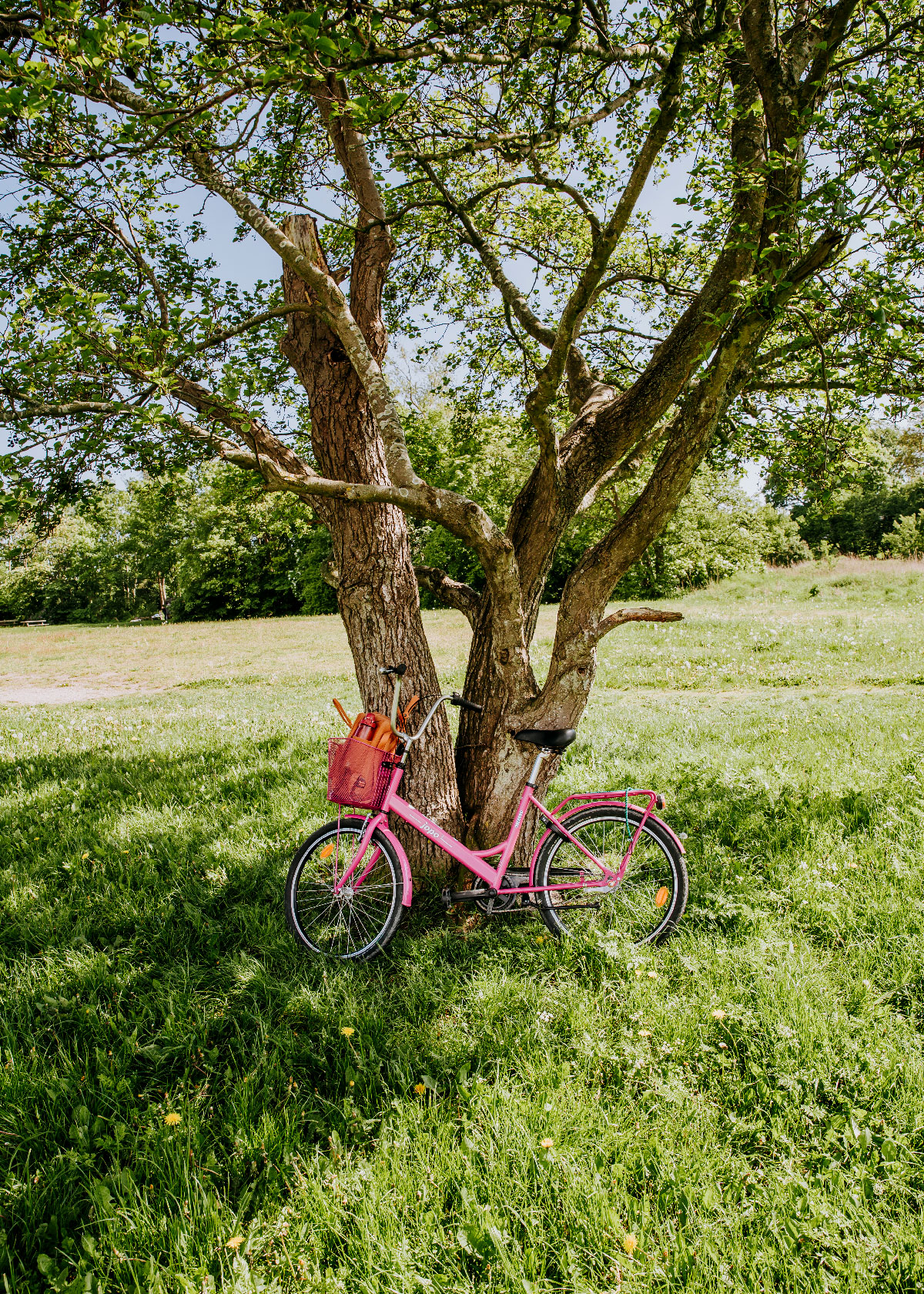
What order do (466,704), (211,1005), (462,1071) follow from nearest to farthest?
(462,1071) < (211,1005) < (466,704)

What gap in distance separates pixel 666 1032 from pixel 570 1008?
42 cm

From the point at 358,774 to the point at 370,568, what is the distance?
4.16 ft

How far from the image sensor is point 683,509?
31328mm

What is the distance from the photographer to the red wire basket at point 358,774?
3490 millimetres

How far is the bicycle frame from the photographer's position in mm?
3582

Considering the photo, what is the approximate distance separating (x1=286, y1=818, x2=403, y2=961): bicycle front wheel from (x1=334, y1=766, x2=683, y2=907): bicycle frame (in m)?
0.05

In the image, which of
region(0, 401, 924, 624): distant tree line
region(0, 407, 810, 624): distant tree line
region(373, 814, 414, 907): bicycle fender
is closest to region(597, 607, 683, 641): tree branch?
region(373, 814, 414, 907): bicycle fender

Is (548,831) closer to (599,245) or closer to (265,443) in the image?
(265,443)

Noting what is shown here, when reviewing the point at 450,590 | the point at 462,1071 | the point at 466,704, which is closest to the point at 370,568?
the point at 450,590

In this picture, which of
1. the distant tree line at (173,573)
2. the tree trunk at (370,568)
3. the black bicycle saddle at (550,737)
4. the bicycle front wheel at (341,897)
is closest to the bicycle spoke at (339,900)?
the bicycle front wheel at (341,897)

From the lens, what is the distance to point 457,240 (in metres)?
5.57

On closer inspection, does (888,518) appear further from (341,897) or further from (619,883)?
(341,897)

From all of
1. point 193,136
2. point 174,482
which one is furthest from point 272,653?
point 193,136

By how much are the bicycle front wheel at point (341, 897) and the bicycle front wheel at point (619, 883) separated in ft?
2.83
